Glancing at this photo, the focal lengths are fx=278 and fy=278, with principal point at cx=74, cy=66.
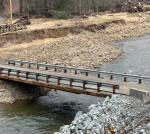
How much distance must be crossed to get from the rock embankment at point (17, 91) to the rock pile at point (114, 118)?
1004cm

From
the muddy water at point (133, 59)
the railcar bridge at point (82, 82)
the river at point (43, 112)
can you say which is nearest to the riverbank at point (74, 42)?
the muddy water at point (133, 59)

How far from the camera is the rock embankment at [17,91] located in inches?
858

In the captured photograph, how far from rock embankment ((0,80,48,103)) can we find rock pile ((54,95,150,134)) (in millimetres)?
10043

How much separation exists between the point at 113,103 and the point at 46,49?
23.7 metres

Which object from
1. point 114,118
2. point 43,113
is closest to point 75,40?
point 43,113

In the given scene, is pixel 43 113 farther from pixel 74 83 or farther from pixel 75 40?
pixel 75 40

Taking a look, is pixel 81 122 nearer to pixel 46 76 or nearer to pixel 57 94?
pixel 46 76

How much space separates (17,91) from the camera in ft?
73.5

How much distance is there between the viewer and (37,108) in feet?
65.9

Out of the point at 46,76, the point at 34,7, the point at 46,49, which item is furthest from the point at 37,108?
the point at 34,7

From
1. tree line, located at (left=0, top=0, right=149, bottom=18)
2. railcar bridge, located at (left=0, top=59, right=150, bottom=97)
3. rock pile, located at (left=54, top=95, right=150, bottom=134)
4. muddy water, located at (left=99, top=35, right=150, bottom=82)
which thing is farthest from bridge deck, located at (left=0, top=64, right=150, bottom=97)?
tree line, located at (left=0, top=0, right=149, bottom=18)

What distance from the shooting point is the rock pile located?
11250 mm

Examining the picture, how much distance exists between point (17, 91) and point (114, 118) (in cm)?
1228

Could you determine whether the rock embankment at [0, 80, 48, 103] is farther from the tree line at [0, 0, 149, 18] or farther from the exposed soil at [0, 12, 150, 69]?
the tree line at [0, 0, 149, 18]
